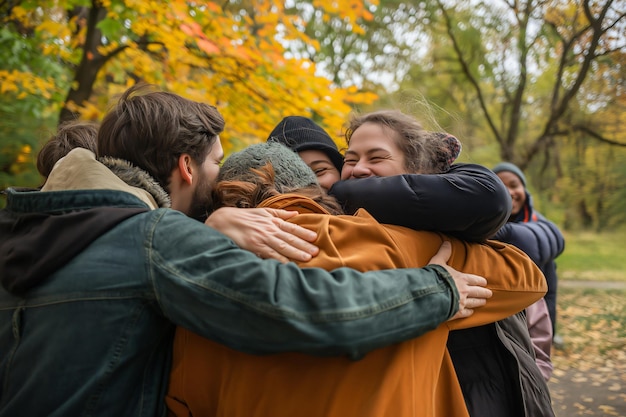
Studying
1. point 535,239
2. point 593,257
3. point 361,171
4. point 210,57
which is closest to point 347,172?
point 361,171

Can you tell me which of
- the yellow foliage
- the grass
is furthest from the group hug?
the grass

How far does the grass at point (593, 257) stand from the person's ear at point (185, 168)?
1406 cm

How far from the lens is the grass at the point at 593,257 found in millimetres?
14023

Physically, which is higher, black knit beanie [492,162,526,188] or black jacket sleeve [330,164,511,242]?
black knit beanie [492,162,526,188]

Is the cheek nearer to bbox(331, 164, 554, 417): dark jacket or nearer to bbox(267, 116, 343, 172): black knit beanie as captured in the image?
bbox(331, 164, 554, 417): dark jacket

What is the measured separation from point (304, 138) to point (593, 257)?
17734 mm

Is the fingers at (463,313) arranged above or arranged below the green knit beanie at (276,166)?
below

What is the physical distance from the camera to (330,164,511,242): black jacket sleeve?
67.3 inches

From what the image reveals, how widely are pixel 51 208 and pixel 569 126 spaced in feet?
36.8

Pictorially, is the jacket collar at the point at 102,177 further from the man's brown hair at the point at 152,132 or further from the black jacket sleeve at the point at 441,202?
the black jacket sleeve at the point at 441,202

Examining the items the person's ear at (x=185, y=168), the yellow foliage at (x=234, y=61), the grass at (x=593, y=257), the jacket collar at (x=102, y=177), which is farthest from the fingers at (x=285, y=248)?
the grass at (x=593, y=257)

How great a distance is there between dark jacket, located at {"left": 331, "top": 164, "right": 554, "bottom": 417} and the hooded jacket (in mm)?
312

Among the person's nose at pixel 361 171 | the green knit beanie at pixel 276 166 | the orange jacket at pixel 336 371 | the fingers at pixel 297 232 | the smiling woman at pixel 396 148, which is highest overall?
the smiling woman at pixel 396 148

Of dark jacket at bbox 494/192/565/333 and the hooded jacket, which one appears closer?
the hooded jacket
